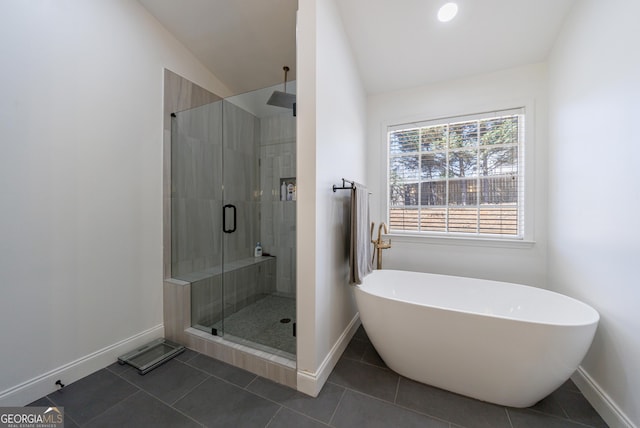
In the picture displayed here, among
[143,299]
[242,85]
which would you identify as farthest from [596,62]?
[143,299]

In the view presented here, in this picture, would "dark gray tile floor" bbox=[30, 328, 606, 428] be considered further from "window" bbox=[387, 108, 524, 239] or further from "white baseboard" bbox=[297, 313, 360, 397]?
"window" bbox=[387, 108, 524, 239]

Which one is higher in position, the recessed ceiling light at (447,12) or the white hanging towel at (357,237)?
the recessed ceiling light at (447,12)

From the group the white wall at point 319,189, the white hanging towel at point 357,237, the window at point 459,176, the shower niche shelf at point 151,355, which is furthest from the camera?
the window at point 459,176

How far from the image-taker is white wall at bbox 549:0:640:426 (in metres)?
1.18

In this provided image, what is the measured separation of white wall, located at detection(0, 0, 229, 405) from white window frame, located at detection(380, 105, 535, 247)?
2.31m

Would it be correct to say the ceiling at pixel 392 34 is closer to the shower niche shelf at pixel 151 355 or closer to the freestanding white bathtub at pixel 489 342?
the freestanding white bathtub at pixel 489 342

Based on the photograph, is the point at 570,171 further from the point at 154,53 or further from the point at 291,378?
the point at 154,53

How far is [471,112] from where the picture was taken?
90.3 inches

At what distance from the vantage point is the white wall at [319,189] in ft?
4.73

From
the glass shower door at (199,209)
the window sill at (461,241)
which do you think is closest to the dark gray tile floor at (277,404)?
the glass shower door at (199,209)

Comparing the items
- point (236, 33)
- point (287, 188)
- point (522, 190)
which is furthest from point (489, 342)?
point (236, 33)

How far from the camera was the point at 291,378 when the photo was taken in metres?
1.52

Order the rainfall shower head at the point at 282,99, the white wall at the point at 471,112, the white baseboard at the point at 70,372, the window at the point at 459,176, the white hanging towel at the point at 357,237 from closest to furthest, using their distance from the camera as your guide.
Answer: the white baseboard at the point at 70,372 → the white hanging towel at the point at 357,237 → the rainfall shower head at the point at 282,99 → the white wall at the point at 471,112 → the window at the point at 459,176

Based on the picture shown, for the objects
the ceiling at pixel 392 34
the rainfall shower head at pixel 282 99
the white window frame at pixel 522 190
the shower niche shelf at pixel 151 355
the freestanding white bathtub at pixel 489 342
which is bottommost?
the shower niche shelf at pixel 151 355
